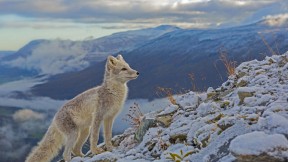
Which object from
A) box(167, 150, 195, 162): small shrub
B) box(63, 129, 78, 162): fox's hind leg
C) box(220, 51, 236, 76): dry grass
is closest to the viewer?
box(167, 150, 195, 162): small shrub

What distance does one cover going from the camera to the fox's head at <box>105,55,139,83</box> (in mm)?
13094

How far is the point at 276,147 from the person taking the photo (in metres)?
6.36

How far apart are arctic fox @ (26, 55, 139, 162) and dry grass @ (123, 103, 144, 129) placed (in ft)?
1.13

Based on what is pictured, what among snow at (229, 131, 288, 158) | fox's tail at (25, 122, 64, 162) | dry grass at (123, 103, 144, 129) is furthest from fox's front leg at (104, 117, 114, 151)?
snow at (229, 131, 288, 158)

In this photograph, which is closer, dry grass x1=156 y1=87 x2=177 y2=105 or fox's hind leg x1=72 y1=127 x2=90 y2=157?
dry grass x1=156 y1=87 x2=177 y2=105

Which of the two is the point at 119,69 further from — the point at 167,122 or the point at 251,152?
the point at 251,152

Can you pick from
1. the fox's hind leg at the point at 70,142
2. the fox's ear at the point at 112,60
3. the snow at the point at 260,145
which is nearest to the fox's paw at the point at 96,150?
the fox's hind leg at the point at 70,142

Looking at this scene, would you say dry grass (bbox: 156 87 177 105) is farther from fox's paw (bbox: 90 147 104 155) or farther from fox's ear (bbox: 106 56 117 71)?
fox's paw (bbox: 90 147 104 155)

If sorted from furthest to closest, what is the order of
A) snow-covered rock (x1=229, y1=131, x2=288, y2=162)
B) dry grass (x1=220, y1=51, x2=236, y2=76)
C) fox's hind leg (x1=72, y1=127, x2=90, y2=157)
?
1. fox's hind leg (x1=72, y1=127, x2=90, y2=157)
2. dry grass (x1=220, y1=51, x2=236, y2=76)
3. snow-covered rock (x1=229, y1=131, x2=288, y2=162)

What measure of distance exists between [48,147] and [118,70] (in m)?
2.94

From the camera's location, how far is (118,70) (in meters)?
13.2

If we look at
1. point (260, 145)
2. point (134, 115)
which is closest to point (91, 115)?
point (134, 115)

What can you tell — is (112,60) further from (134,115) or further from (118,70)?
(134,115)

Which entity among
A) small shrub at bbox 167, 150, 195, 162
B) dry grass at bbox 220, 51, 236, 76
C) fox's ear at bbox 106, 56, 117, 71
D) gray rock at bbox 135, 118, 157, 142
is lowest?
gray rock at bbox 135, 118, 157, 142
